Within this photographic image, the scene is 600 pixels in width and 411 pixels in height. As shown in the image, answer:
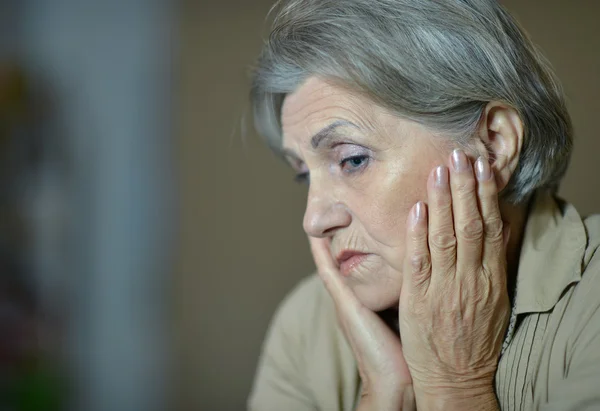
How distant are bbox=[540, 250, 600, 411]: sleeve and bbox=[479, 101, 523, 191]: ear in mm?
200

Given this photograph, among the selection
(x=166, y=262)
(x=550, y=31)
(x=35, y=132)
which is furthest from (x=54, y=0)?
(x=550, y=31)

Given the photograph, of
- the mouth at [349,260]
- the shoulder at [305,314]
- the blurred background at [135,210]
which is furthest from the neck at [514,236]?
the blurred background at [135,210]

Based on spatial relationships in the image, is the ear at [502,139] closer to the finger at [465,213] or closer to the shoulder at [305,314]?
the finger at [465,213]

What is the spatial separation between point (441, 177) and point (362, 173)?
0.13 m

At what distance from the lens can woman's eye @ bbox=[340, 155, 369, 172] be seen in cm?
102

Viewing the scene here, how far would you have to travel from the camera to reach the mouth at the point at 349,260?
1.08 meters

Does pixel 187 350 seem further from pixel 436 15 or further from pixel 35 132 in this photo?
pixel 436 15

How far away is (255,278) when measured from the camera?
2699 mm

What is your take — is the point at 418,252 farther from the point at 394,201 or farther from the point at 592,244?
the point at 592,244

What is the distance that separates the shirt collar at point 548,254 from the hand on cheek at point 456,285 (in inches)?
1.9

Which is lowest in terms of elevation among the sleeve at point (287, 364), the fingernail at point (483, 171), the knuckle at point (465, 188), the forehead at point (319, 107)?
the sleeve at point (287, 364)

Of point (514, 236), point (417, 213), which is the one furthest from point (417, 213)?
point (514, 236)

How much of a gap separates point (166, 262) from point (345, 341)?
1862 millimetres

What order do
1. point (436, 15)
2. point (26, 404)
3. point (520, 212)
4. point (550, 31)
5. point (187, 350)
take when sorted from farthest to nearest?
point (187, 350) < point (26, 404) < point (550, 31) < point (520, 212) < point (436, 15)
